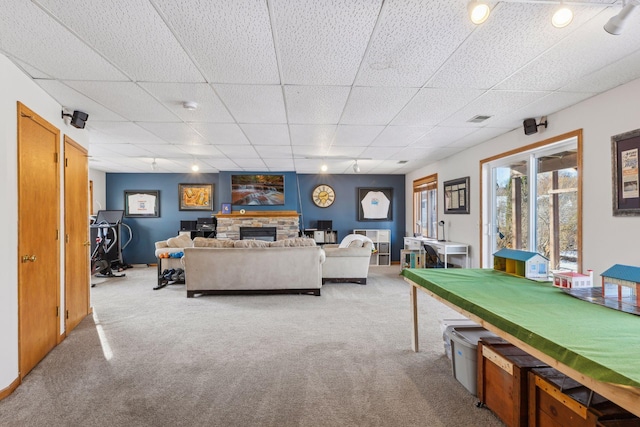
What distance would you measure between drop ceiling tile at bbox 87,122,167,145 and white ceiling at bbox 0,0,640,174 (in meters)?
0.04

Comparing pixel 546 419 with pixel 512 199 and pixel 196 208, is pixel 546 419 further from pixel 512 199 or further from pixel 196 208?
pixel 196 208

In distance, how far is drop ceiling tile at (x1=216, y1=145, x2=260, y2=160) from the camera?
5.03 m

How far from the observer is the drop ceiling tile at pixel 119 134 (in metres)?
3.78

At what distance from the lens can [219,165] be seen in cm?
684

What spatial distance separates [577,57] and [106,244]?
8130 mm

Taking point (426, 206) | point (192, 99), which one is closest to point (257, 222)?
point (426, 206)

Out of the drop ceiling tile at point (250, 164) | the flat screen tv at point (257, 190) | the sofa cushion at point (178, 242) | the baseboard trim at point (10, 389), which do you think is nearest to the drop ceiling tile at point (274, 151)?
the drop ceiling tile at point (250, 164)

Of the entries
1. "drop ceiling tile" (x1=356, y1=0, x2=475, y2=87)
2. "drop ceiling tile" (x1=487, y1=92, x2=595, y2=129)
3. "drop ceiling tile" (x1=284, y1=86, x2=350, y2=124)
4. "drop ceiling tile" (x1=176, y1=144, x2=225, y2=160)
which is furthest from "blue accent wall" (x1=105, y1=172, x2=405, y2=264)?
"drop ceiling tile" (x1=356, y1=0, x2=475, y2=87)

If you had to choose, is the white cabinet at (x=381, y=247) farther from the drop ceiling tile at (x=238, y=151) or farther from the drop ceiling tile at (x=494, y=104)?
the drop ceiling tile at (x=494, y=104)

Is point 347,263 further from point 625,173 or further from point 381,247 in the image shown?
point 625,173

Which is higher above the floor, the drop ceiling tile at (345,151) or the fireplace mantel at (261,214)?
the drop ceiling tile at (345,151)

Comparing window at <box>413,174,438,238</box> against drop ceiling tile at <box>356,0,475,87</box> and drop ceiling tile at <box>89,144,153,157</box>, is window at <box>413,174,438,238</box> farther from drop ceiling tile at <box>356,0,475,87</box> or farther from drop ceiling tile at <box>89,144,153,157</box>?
drop ceiling tile at <box>89,144,153,157</box>

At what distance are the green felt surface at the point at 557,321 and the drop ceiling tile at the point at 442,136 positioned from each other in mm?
2217

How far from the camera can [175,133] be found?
4.13 metres
